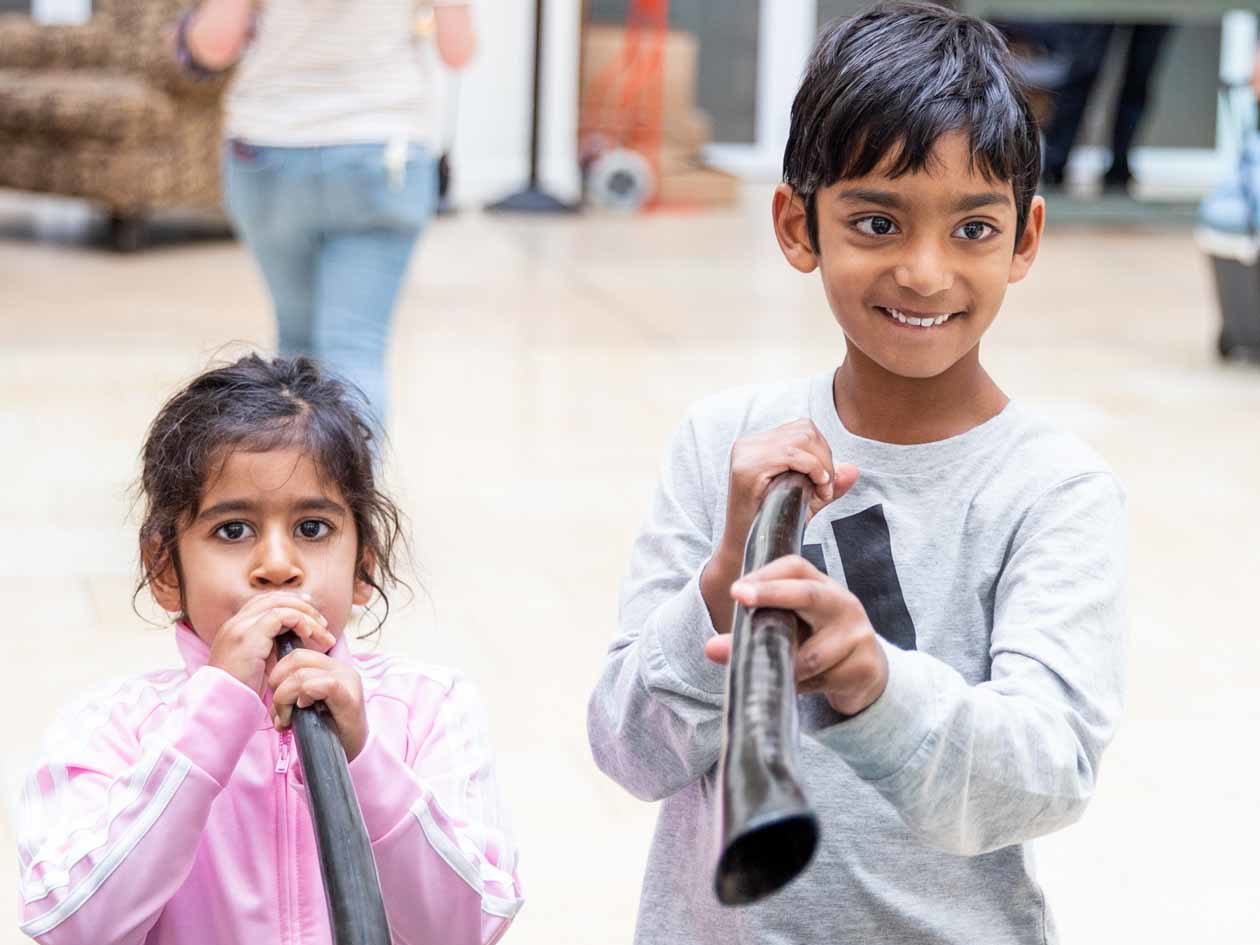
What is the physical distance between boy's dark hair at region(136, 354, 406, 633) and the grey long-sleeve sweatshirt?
22 centimetres

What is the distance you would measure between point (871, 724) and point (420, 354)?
468 centimetres

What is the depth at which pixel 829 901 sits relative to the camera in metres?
1.27

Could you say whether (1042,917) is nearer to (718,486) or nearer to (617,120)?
(718,486)

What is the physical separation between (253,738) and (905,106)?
1.99ft

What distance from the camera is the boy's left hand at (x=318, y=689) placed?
1.15m

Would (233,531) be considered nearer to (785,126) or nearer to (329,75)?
(329,75)

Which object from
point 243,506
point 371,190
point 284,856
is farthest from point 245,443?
point 371,190

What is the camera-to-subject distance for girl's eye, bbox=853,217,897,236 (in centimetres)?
123

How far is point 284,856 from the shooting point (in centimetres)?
131

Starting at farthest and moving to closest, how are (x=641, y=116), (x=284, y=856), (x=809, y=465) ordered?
(x=641, y=116)
(x=284, y=856)
(x=809, y=465)

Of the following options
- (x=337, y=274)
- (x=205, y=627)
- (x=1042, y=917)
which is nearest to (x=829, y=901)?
(x=1042, y=917)

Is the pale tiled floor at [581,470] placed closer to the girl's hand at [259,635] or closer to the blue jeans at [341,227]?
the blue jeans at [341,227]

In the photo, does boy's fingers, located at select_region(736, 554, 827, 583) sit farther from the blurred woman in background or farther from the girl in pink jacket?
the blurred woman in background

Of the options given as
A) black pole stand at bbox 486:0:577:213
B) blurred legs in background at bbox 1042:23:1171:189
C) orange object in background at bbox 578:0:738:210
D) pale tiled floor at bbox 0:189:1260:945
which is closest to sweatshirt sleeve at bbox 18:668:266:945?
pale tiled floor at bbox 0:189:1260:945
